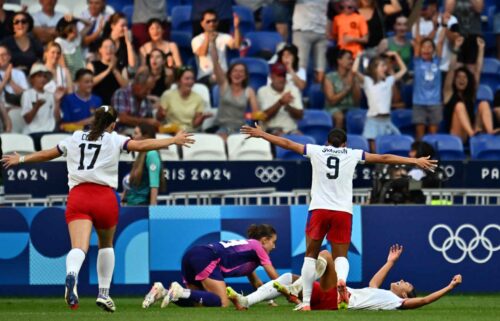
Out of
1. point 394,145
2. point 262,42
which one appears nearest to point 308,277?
point 394,145

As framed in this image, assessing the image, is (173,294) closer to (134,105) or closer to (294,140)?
(294,140)

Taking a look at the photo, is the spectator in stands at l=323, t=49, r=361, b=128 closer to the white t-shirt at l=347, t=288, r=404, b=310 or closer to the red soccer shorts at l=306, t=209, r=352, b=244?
the red soccer shorts at l=306, t=209, r=352, b=244

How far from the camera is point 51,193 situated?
787 inches

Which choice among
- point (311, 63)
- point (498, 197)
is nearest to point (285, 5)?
point (311, 63)

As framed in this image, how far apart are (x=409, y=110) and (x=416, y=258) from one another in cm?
632

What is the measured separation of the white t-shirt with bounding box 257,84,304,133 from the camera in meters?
22.2

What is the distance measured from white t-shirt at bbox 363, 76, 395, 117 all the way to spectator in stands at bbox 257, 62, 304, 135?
46.3 inches

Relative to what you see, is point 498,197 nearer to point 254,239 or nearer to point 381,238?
point 381,238

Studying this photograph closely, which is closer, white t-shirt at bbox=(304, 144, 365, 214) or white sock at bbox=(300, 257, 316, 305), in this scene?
white sock at bbox=(300, 257, 316, 305)

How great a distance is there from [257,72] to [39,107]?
3.94 meters

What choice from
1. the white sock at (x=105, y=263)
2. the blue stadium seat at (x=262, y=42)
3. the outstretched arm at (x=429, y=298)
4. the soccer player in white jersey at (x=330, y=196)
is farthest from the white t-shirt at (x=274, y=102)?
the white sock at (x=105, y=263)

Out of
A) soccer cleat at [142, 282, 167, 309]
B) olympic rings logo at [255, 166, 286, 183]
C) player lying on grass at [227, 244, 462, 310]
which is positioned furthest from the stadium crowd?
player lying on grass at [227, 244, 462, 310]

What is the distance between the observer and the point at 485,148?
892 inches

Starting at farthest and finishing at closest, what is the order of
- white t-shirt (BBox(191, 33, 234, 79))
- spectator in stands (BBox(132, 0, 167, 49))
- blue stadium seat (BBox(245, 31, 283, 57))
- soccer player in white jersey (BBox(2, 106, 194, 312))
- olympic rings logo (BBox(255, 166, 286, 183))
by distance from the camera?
blue stadium seat (BBox(245, 31, 283, 57)), spectator in stands (BBox(132, 0, 167, 49)), white t-shirt (BBox(191, 33, 234, 79)), olympic rings logo (BBox(255, 166, 286, 183)), soccer player in white jersey (BBox(2, 106, 194, 312))
